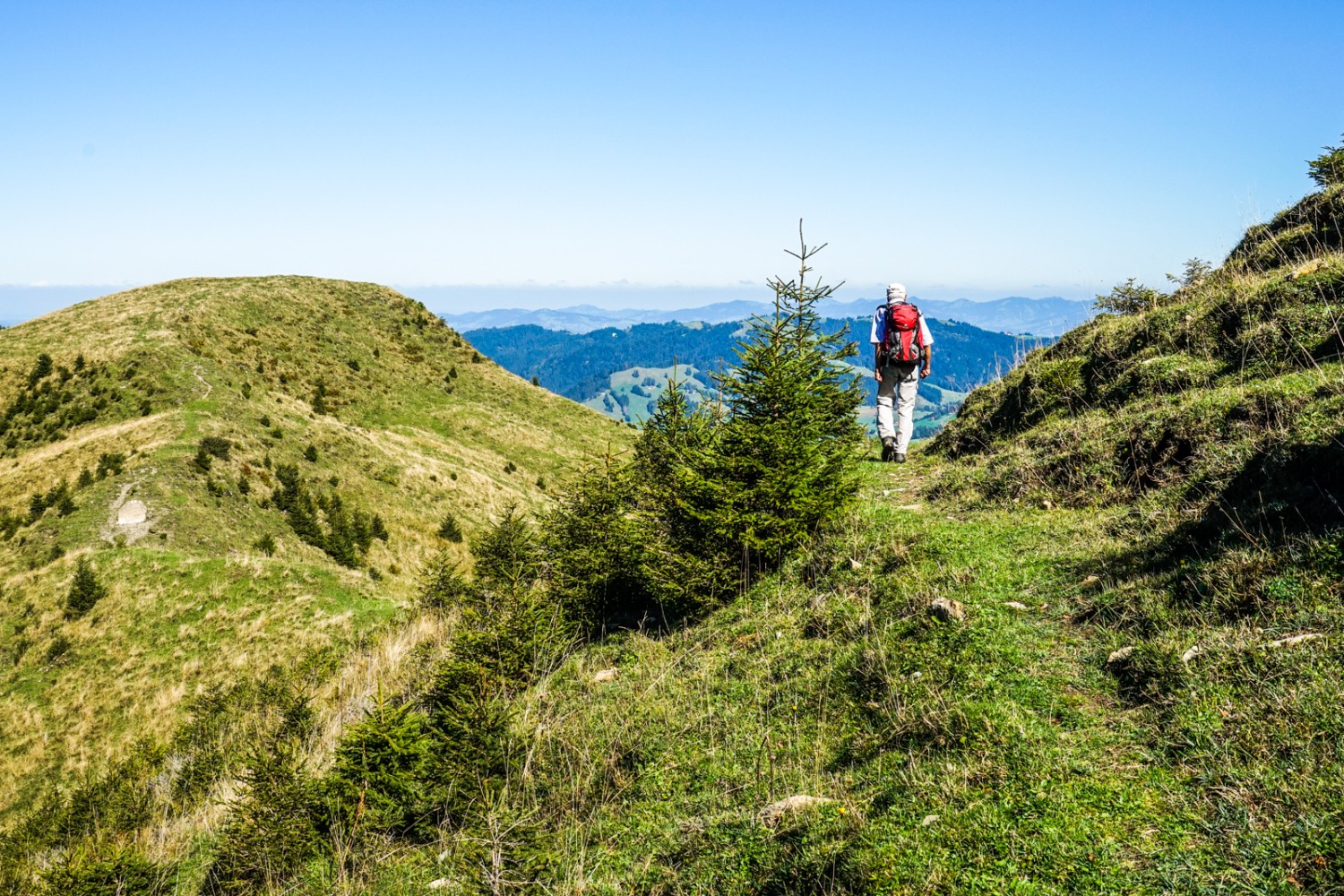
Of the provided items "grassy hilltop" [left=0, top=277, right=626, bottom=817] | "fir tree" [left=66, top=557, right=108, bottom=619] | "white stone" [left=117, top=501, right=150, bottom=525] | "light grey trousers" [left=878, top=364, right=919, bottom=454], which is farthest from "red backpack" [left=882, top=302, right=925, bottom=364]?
"white stone" [left=117, top=501, right=150, bottom=525]

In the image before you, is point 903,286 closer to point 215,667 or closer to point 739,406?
point 739,406

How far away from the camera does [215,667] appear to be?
3025cm

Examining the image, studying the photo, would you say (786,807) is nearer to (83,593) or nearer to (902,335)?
(902,335)

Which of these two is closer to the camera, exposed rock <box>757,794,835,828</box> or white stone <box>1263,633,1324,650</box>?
white stone <box>1263,633,1324,650</box>

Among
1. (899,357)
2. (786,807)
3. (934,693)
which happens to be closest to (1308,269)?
(899,357)

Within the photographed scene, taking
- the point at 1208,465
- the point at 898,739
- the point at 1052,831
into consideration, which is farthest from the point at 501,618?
the point at 1208,465

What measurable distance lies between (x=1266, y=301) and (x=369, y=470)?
56.7 meters

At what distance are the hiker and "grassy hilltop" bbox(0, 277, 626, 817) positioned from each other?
1102 centimetres

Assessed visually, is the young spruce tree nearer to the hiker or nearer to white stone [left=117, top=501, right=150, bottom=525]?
the hiker

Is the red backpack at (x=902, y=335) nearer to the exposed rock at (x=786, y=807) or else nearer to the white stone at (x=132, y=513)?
the exposed rock at (x=786, y=807)

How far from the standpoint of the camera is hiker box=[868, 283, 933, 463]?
1363 cm

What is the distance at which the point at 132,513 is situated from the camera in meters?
37.5

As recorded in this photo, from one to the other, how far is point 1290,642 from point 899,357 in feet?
32.3

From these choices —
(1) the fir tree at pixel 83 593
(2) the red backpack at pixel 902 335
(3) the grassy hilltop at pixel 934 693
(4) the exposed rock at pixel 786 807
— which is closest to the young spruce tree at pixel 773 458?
(3) the grassy hilltop at pixel 934 693
